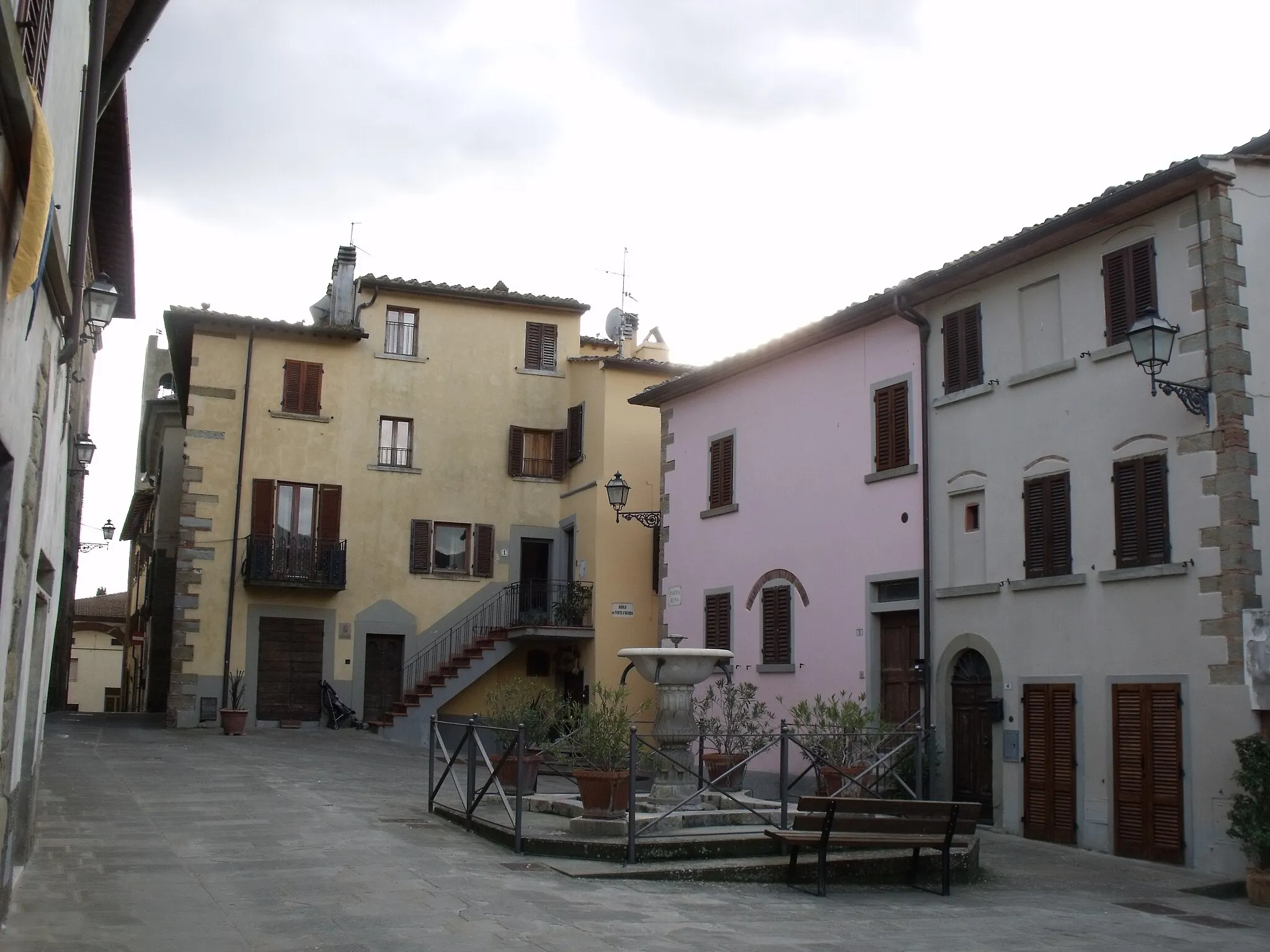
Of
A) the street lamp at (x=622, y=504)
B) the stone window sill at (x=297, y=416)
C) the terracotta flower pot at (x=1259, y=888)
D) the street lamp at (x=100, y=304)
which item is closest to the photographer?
the street lamp at (x=100, y=304)

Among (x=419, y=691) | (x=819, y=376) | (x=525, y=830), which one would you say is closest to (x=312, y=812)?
(x=525, y=830)

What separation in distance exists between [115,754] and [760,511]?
1052 centimetres

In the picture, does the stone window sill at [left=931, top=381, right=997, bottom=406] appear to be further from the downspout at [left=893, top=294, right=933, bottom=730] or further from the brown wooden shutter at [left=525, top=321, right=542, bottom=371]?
the brown wooden shutter at [left=525, top=321, right=542, bottom=371]

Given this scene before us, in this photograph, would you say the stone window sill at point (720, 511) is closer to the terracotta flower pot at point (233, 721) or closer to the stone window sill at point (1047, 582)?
the stone window sill at point (1047, 582)

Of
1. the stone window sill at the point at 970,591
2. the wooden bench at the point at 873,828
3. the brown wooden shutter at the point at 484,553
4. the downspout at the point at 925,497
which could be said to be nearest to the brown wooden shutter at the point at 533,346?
the brown wooden shutter at the point at 484,553

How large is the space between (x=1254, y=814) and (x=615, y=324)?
76.1ft

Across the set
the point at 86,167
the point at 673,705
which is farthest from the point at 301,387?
the point at 86,167

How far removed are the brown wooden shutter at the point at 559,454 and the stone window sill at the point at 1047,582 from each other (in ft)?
51.8

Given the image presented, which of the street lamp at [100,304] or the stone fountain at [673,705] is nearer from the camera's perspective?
the street lamp at [100,304]

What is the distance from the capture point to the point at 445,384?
29.3m

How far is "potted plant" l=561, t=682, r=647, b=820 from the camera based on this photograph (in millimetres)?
11836

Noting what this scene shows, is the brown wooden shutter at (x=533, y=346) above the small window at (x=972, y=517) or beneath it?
above

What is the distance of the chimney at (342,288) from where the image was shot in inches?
1157

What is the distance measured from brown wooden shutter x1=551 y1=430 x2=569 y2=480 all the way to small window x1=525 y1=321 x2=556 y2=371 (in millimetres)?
1575
